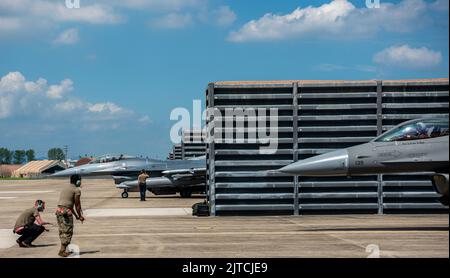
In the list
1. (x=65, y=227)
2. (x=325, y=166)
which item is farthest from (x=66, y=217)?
(x=325, y=166)

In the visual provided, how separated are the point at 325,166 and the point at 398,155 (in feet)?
5.83

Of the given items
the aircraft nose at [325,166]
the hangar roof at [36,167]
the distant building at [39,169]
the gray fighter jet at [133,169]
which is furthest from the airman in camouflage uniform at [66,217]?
the hangar roof at [36,167]

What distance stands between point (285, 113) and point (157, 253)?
9.31 meters

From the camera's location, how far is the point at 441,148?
47.3ft

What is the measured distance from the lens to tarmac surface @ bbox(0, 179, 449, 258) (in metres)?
11.6

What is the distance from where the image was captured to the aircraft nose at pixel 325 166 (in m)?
15.0

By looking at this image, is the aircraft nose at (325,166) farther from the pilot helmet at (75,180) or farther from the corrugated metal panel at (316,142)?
the pilot helmet at (75,180)

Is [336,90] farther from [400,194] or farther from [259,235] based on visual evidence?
[259,235]

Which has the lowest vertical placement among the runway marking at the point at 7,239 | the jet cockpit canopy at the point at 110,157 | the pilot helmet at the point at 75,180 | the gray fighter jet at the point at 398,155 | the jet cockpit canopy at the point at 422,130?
the runway marking at the point at 7,239

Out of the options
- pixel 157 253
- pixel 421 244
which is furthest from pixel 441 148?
pixel 157 253

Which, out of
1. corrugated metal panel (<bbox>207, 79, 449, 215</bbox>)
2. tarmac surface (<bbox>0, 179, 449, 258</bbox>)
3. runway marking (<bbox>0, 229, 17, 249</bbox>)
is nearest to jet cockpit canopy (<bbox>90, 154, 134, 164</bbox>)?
tarmac surface (<bbox>0, 179, 449, 258</bbox>)

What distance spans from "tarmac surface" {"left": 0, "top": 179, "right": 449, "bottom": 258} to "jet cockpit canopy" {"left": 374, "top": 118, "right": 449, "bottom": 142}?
229 cm

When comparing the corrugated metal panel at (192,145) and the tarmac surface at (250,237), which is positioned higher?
the corrugated metal panel at (192,145)

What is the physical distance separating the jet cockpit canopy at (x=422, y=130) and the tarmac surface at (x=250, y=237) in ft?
7.52
